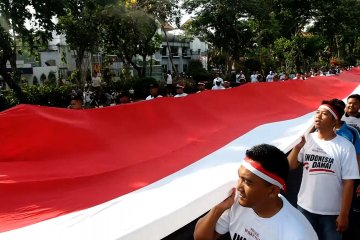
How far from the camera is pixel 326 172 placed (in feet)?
8.82

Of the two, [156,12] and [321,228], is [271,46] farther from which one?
[321,228]

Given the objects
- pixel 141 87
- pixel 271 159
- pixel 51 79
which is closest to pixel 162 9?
pixel 141 87

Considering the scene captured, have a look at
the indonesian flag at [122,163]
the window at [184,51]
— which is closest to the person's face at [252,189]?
the indonesian flag at [122,163]

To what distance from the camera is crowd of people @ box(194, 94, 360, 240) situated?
5.49 feet

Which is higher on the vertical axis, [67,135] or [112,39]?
[112,39]

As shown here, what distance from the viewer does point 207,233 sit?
74.3 inches

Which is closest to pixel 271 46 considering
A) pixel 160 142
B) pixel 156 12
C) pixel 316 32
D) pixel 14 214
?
pixel 316 32

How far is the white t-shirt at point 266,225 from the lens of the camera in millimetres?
1633

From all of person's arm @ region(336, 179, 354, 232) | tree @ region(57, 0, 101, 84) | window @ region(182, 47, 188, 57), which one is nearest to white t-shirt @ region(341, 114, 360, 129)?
person's arm @ region(336, 179, 354, 232)

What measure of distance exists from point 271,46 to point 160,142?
81.4 ft

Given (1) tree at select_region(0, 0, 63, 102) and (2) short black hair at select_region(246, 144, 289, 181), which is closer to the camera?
(2) short black hair at select_region(246, 144, 289, 181)

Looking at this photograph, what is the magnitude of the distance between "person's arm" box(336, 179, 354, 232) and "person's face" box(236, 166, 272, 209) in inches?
43.6

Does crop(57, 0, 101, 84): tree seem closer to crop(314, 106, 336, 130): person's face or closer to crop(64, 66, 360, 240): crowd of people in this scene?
crop(64, 66, 360, 240): crowd of people

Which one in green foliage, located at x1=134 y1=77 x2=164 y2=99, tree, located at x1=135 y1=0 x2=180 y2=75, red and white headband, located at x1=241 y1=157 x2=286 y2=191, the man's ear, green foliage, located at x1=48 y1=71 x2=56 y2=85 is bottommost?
green foliage, located at x1=134 y1=77 x2=164 y2=99
